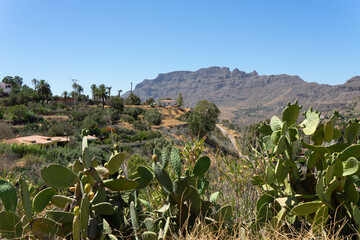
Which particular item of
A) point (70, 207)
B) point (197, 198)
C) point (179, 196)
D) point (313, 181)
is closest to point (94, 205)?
point (70, 207)

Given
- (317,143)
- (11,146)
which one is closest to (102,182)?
(317,143)

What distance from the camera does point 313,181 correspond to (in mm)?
1867

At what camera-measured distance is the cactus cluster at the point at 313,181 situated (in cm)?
157

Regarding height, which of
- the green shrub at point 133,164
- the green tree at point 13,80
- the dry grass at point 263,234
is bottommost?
the green shrub at point 133,164

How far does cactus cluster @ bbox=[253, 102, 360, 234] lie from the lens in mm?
1565

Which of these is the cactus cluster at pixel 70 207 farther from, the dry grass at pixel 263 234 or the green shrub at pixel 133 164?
the green shrub at pixel 133 164

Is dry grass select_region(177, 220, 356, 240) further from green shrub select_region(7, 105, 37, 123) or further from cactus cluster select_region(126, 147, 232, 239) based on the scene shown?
green shrub select_region(7, 105, 37, 123)

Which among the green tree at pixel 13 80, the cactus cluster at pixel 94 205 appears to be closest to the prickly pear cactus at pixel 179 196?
the cactus cluster at pixel 94 205

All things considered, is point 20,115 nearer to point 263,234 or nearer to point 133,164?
point 133,164

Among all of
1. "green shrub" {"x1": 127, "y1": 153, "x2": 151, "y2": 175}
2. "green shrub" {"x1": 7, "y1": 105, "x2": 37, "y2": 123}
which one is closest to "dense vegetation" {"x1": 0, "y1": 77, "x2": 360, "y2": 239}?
"green shrub" {"x1": 127, "y1": 153, "x2": 151, "y2": 175}

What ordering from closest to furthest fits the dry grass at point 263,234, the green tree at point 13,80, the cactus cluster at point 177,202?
the dry grass at point 263,234, the cactus cluster at point 177,202, the green tree at point 13,80

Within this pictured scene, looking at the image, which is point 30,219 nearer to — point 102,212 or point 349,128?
point 102,212

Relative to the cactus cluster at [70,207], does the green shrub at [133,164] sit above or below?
below

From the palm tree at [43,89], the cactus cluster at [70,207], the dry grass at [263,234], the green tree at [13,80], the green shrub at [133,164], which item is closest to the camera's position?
the cactus cluster at [70,207]
